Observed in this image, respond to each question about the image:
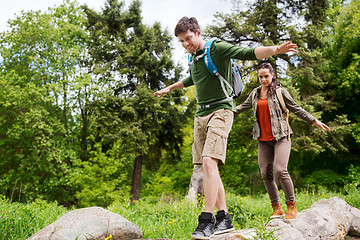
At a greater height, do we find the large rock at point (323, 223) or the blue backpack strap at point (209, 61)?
the blue backpack strap at point (209, 61)

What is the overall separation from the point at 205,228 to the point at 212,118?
1021 millimetres

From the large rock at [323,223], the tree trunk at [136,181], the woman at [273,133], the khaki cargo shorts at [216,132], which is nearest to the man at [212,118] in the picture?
the khaki cargo shorts at [216,132]

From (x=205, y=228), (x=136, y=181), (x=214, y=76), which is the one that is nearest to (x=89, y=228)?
(x=205, y=228)

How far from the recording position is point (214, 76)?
300 cm

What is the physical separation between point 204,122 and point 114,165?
14739 mm

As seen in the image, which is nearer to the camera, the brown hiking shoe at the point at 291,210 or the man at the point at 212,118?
the man at the point at 212,118

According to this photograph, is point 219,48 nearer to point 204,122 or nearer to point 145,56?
point 204,122

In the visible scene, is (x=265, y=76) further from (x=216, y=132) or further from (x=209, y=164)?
(x=209, y=164)

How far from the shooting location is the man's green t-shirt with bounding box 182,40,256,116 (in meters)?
2.89

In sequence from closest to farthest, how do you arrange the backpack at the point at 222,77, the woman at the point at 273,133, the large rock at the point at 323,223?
1. the backpack at the point at 222,77
2. the large rock at the point at 323,223
3. the woman at the point at 273,133

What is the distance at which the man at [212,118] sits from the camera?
2854mm

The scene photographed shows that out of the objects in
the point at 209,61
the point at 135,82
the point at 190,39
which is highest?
the point at 135,82

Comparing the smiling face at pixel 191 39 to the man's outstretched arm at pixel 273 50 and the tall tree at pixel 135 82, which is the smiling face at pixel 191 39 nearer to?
the man's outstretched arm at pixel 273 50

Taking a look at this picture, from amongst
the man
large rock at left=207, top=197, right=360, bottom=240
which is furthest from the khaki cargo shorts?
large rock at left=207, top=197, right=360, bottom=240
